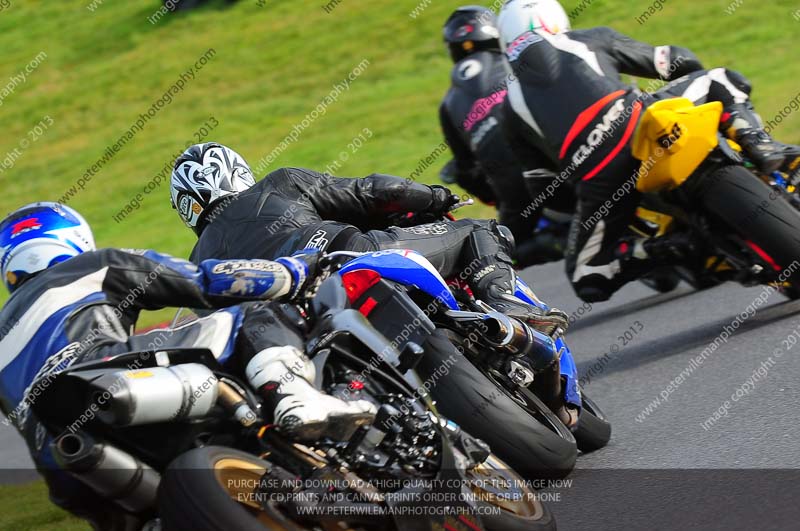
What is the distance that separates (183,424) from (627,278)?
154 inches

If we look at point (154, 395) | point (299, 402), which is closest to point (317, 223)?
point (299, 402)

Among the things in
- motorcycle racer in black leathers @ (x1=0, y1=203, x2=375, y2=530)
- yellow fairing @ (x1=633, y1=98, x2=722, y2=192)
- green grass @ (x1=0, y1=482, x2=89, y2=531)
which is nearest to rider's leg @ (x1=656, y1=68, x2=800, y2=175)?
yellow fairing @ (x1=633, y1=98, x2=722, y2=192)

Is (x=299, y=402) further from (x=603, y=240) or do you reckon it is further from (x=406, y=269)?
(x=603, y=240)

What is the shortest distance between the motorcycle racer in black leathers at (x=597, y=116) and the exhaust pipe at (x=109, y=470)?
363 centimetres

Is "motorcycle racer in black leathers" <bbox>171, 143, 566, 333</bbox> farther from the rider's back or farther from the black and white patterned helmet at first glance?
the rider's back

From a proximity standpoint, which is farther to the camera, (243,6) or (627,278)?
(243,6)

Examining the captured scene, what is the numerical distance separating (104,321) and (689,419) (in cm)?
250

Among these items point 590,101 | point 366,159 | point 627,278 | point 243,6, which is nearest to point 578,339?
point 627,278

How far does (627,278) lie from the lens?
6.76 m

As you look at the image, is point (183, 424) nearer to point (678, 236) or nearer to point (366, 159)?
point (678, 236)

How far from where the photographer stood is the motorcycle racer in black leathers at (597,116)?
621cm

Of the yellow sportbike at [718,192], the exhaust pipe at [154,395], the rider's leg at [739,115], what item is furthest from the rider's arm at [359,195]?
the exhaust pipe at [154,395]

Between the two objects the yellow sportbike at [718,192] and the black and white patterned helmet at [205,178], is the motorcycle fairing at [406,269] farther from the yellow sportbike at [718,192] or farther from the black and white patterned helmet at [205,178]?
the yellow sportbike at [718,192]

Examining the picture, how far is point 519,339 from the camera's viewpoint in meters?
4.38
